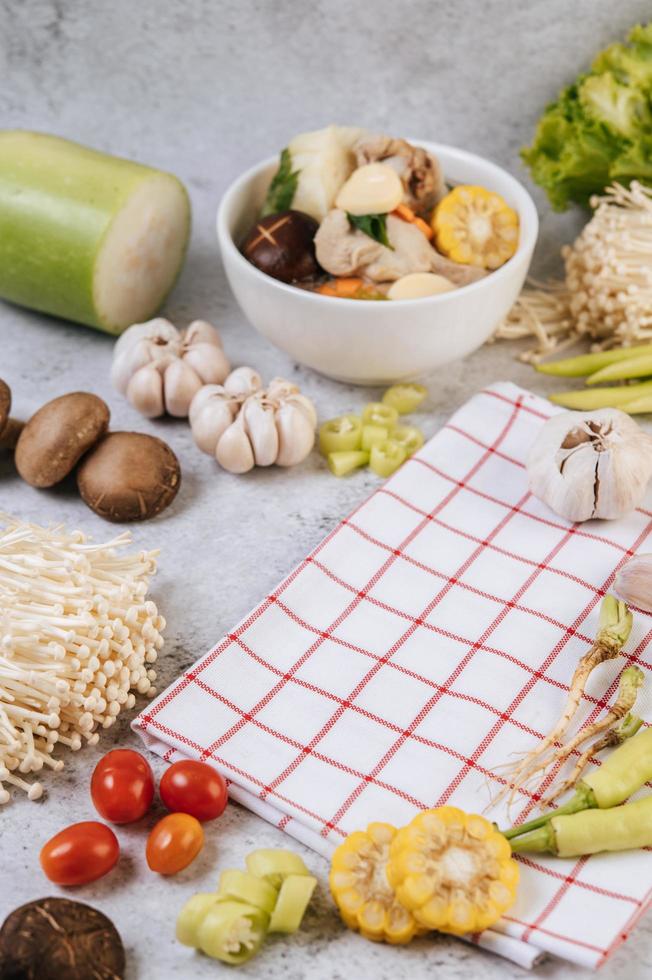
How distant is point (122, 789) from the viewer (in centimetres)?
152

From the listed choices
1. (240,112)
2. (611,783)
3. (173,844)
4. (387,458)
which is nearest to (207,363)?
(387,458)

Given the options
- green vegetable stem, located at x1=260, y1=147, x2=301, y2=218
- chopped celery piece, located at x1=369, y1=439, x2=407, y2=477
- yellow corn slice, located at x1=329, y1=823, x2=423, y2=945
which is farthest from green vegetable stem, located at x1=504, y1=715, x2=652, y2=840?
green vegetable stem, located at x1=260, y1=147, x2=301, y2=218

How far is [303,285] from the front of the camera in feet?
7.45

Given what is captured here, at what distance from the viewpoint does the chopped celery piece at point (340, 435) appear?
2.19 meters

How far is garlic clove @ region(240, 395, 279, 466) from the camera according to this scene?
2.11 meters

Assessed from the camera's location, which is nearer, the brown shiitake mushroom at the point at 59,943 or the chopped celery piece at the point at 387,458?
the brown shiitake mushroom at the point at 59,943

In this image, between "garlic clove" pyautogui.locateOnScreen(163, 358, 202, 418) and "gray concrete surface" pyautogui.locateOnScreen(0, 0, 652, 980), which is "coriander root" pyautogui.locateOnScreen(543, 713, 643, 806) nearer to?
"gray concrete surface" pyautogui.locateOnScreen(0, 0, 652, 980)

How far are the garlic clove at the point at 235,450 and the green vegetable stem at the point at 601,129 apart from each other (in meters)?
0.98

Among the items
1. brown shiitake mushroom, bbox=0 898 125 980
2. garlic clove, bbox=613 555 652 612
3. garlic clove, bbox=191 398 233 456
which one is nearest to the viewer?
brown shiitake mushroom, bbox=0 898 125 980

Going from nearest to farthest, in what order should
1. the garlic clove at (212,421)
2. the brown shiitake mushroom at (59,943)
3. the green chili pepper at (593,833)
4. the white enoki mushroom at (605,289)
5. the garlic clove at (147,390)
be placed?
the brown shiitake mushroom at (59,943) → the green chili pepper at (593,833) → the garlic clove at (212,421) → the garlic clove at (147,390) → the white enoki mushroom at (605,289)

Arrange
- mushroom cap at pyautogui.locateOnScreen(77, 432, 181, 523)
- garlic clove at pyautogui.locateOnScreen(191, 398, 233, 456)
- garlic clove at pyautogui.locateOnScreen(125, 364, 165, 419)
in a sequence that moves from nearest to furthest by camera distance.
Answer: mushroom cap at pyautogui.locateOnScreen(77, 432, 181, 523) → garlic clove at pyautogui.locateOnScreen(191, 398, 233, 456) → garlic clove at pyautogui.locateOnScreen(125, 364, 165, 419)

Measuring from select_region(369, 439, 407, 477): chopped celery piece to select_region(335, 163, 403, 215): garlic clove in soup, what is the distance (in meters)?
0.45

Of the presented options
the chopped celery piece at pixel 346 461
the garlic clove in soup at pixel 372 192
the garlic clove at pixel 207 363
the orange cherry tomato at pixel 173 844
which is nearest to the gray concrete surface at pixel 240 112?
the chopped celery piece at pixel 346 461

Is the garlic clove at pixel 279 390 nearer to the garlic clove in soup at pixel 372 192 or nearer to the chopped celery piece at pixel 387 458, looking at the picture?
the chopped celery piece at pixel 387 458
